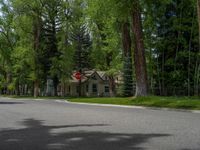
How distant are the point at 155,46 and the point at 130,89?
5.71 metres

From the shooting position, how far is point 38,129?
13.7m

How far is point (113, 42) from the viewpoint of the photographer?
164ft

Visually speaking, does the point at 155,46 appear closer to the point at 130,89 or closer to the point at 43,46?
the point at 130,89

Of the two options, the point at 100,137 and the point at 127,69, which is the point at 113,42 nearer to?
Answer: the point at 127,69

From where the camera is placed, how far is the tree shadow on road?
9.70 meters

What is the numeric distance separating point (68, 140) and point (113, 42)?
3963 centimetres

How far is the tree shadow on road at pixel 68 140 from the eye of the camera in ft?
31.8

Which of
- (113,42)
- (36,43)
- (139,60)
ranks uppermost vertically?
(36,43)

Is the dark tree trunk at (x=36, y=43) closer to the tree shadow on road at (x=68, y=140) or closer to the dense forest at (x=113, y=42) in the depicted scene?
the dense forest at (x=113, y=42)

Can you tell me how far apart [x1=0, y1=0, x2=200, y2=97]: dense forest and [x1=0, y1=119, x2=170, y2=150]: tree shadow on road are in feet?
63.3

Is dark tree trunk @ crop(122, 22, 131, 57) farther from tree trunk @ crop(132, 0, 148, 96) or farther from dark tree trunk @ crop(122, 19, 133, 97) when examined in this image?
tree trunk @ crop(132, 0, 148, 96)

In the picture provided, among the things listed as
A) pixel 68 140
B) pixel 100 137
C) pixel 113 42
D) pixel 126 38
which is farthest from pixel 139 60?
pixel 68 140

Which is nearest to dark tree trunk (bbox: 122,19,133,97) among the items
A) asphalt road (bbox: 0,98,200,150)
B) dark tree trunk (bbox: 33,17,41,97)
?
dark tree trunk (bbox: 33,17,41,97)

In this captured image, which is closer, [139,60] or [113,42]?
[139,60]
